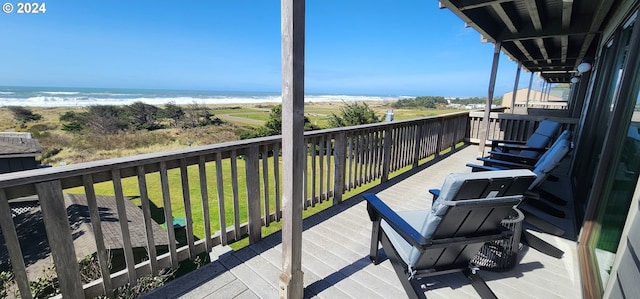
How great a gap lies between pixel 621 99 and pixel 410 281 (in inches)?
86.5

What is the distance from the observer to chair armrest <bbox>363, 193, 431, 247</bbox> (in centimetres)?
150

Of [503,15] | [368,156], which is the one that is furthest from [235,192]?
[503,15]

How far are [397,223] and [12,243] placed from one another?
78.2 inches

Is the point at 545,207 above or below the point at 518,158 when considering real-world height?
below

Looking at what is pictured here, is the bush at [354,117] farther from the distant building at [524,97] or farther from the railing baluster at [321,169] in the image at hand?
the distant building at [524,97]

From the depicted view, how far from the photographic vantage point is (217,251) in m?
2.20

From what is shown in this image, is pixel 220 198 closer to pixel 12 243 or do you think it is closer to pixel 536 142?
pixel 12 243

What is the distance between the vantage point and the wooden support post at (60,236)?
1343 mm

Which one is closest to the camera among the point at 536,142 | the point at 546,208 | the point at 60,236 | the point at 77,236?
the point at 60,236

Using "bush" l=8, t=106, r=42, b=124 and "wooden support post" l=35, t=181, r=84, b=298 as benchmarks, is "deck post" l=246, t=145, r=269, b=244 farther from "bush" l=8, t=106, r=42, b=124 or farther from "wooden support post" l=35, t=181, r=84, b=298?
"bush" l=8, t=106, r=42, b=124

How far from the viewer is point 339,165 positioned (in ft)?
10.3

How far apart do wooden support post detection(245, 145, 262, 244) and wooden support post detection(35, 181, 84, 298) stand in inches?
43.6

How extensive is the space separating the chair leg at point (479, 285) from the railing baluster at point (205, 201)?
190 centimetres

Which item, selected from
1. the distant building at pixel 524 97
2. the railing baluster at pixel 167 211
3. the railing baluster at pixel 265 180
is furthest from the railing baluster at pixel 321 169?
the distant building at pixel 524 97
